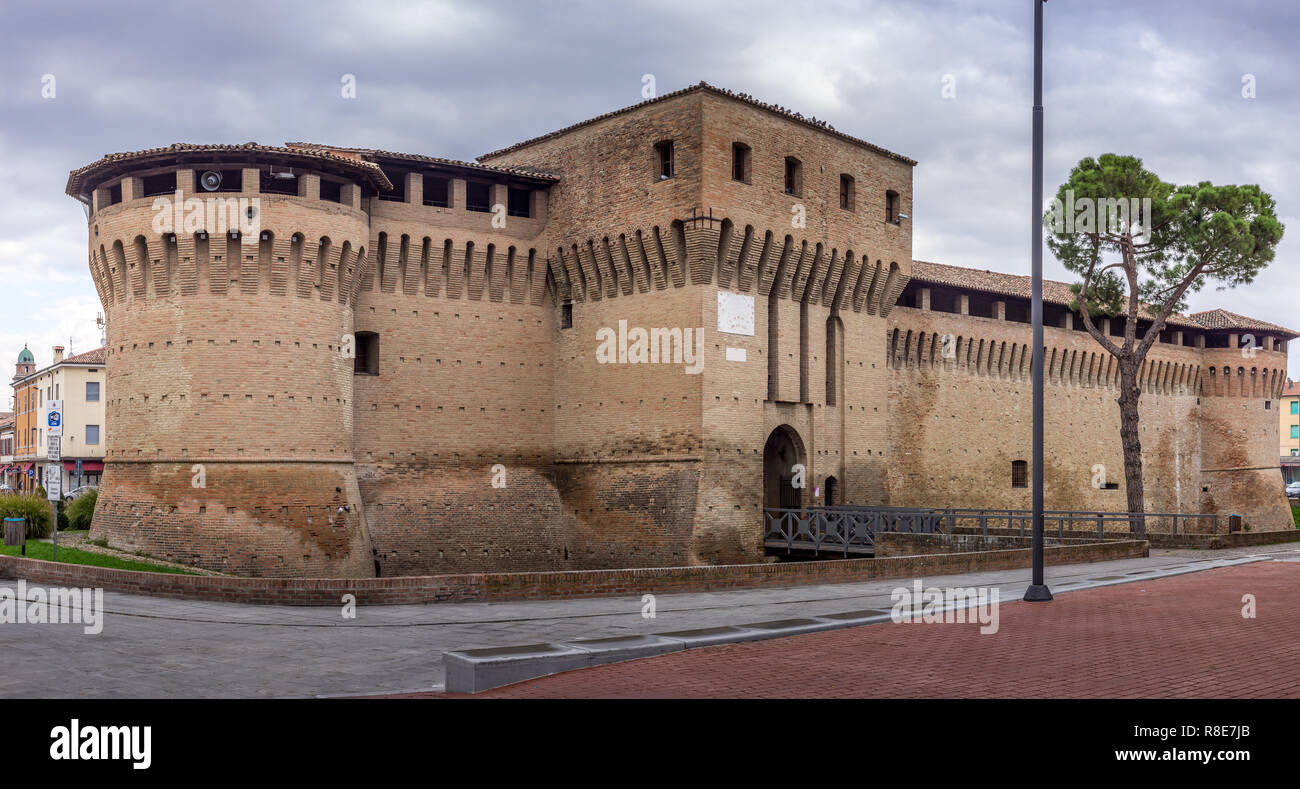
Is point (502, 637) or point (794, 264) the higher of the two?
point (794, 264)

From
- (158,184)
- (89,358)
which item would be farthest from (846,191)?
(89,358)

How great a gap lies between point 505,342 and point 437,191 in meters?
4.51

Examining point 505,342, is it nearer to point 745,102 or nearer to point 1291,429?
point 745,102

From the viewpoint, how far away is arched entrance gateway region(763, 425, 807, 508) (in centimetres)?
3067

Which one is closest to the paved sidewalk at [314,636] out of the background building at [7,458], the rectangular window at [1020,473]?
Answer: the rectangular window at [1020,473]

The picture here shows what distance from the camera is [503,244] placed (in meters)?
30.2

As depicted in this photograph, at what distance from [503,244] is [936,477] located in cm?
1686

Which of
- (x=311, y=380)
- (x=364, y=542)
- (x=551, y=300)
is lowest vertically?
(x=364, y=542)

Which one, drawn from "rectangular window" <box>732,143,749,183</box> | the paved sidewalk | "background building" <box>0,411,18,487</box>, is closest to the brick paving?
the paved sidewalk

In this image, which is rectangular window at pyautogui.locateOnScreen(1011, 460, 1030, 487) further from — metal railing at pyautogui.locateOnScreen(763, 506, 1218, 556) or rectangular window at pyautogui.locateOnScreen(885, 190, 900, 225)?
rectangular window at pyautogui.locateOnScreen(885, 190, 900, 225)

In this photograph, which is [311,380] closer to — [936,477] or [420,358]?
[420,358]

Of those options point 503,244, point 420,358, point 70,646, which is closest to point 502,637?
point 70,646

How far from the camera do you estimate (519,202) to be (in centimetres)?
3122
